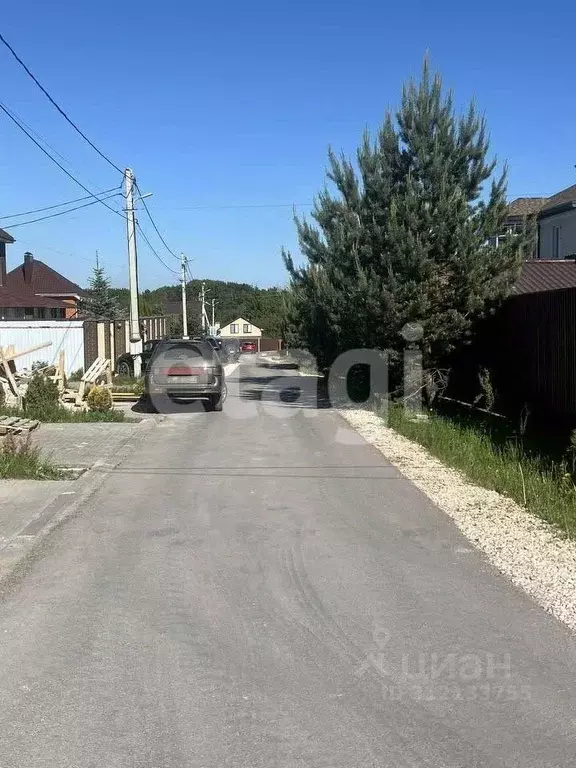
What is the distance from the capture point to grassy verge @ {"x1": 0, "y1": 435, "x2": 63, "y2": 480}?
9203 millimetres

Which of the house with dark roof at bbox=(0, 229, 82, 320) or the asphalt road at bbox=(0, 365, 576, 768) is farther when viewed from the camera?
the house with dark roof at bbox=(0, 229, 82, 320)

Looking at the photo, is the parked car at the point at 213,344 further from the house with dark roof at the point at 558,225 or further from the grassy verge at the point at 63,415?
the house with dark roof at the point at 558,225

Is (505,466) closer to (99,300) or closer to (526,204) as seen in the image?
(526,204)

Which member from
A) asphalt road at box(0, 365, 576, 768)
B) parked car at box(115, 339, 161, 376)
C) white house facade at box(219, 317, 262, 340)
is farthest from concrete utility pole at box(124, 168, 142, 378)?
white house facade at box(219, 317, 262, 340)

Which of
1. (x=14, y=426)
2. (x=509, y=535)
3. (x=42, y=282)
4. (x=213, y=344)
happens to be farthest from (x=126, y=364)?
(x=42, y=282)

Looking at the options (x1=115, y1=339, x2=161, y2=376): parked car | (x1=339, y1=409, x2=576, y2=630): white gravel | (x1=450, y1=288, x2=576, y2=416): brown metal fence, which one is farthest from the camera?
(x1=115, y1=339, x2=161, y2=376): parked car

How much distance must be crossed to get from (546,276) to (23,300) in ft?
106

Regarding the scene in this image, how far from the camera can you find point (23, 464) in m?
9.43

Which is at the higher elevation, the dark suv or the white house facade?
the white house facade

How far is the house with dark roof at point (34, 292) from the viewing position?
4259 centimetres

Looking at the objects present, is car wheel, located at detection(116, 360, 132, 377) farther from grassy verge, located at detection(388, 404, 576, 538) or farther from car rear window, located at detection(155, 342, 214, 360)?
grassy verge, located at detection(388, 404, 576, 538)

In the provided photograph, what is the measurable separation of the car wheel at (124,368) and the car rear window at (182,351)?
10.2 meters

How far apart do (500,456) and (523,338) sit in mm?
4382

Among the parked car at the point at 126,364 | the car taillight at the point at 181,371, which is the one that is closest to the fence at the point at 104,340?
the parked car at the point at 126,364
